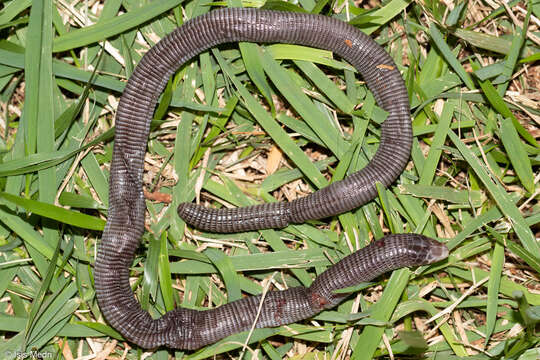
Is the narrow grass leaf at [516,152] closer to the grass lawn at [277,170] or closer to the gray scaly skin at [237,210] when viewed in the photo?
the grass lawn at [277,170]

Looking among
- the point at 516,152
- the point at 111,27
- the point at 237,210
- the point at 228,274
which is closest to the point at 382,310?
the point at 228,274

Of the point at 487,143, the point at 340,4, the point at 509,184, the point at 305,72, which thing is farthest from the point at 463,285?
the point at 340,4

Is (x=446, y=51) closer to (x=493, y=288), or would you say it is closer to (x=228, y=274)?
(x=493, y=288)

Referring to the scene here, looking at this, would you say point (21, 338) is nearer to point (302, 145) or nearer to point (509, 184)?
point (302, 145)

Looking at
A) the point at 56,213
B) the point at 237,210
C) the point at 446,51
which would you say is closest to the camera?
the point at 56,213

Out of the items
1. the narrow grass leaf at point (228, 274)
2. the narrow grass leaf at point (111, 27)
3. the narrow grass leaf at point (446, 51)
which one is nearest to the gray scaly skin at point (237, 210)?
the narrow grass leaf at point (228, 274)

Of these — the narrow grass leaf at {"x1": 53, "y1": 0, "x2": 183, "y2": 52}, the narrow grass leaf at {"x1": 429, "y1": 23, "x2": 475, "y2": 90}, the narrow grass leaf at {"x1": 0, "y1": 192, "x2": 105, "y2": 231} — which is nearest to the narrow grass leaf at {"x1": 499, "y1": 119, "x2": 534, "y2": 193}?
the narrow grass leaf at {"x1": 429, "y1": 23, "x2": 475, "y2": 90}

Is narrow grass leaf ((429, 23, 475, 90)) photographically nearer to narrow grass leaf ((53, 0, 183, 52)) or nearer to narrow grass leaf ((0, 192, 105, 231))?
narrow grass leaf ((53, 0, 183, 52))

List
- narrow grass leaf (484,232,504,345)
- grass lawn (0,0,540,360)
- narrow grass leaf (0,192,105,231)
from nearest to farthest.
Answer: narrow grass leaf (0,192,105,231)
narrow grass leaf (484,232,504,345)
grass lawn (0,0,540,360)
